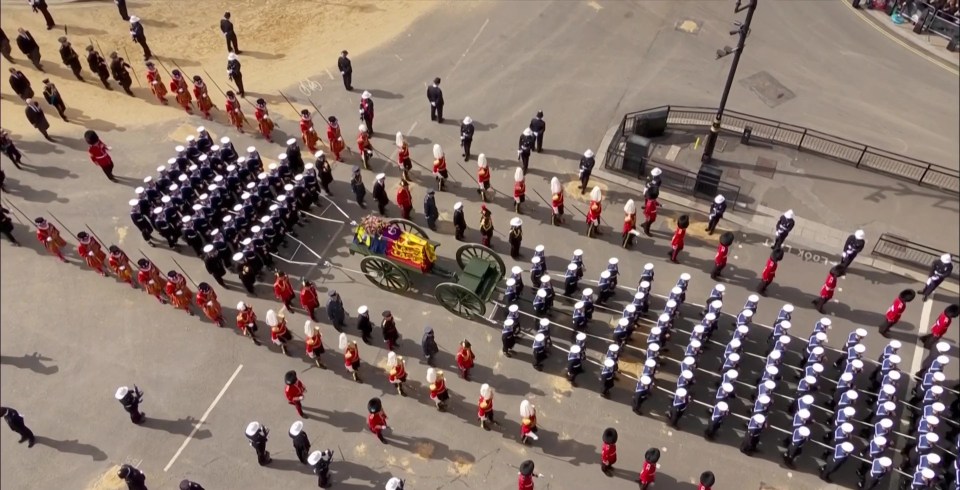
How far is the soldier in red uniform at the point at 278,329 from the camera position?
16.8m

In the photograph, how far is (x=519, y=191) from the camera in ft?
66.4

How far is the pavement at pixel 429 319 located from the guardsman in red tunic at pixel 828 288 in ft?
1.01

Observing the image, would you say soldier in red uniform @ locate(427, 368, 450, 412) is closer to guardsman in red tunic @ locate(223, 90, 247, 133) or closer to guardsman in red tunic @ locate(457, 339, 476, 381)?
guardsman in red tunic @ locate(457, 339, 476, 381)

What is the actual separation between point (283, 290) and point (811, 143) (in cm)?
1530

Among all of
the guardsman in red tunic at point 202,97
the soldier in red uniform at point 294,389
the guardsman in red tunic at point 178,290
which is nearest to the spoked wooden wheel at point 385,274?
the soldier in red uniform at point 294,389

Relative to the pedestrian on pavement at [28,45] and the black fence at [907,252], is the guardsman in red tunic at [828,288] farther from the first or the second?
the pedestrian on pavement at [28,45]

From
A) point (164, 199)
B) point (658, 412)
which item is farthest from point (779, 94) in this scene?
point (164, 199)

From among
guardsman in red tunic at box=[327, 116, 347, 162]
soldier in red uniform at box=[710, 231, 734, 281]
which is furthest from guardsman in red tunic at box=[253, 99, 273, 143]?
soldier in red uniform at box=[710, 231, 734, 281]

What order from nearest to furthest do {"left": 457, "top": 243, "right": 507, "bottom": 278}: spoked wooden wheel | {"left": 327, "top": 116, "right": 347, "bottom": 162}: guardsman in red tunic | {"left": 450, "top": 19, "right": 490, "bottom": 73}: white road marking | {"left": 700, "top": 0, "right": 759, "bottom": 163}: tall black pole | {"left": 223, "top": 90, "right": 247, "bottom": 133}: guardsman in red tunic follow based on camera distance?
{"left": 457, "top": 243, "right": 507, "bottom": 278}: spoked wooden wheel → {"left": 700, "top": 0, "right": 759, "bottom": 163}: tall black pole → {"left": 327, "top": 116, "right": 347, "bottom": 162}: guardsman in red tunic → {"left": 223, "top": 90, "right": 247, "bottom": 133}: guardsman in red tunic → {"left": 450, "top": 19, "right": 490, "bottom": 73}: white road marking

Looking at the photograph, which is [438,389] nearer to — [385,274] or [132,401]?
[385,274]

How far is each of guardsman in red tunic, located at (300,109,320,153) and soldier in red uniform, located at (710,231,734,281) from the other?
38.4 ft

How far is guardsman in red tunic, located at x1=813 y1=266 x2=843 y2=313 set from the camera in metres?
18.1

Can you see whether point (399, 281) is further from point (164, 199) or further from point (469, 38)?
point (469, 38)

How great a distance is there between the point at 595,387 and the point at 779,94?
12.1 metres
